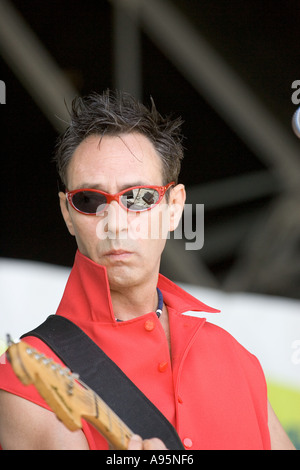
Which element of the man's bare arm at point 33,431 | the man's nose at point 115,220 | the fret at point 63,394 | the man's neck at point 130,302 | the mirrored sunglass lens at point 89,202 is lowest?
the man's bare arm at point 33,431

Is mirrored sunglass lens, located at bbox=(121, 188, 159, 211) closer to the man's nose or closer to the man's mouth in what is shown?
the man's nose

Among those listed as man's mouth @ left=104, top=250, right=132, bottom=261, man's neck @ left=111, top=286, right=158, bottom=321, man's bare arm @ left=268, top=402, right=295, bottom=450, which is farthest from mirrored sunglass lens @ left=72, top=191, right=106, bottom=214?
man's bare arm @ left=268, top=402, right=295, bottom=450

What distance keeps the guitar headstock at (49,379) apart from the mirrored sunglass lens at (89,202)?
61 cm

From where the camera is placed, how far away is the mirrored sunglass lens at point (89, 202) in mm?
1963

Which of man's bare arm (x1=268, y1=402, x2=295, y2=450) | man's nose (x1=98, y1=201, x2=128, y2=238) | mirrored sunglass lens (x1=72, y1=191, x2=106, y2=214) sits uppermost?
mirrored sunglass lens (x1=72, y1=191, x2=106, y2=214)

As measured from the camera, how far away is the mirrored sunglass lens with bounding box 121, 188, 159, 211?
6.44 feet

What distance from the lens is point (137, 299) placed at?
2107 millimetres

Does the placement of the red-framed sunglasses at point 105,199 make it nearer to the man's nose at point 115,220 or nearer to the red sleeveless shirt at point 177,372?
the man's nose at point 115,220

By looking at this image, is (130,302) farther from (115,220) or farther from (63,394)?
(63,394)

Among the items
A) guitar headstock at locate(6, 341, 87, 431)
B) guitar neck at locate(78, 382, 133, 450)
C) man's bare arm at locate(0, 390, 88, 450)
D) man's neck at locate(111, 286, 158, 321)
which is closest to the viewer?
guitar headstock at locate(6, 341, 87, 431)

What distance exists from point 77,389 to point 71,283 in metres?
0.61

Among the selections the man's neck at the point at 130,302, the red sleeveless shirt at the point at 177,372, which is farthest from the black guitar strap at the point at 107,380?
the man's neck at the point at 130,302

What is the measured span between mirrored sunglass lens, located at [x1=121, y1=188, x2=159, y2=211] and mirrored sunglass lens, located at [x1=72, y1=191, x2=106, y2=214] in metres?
0.07

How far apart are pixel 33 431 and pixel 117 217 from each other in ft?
2.06
